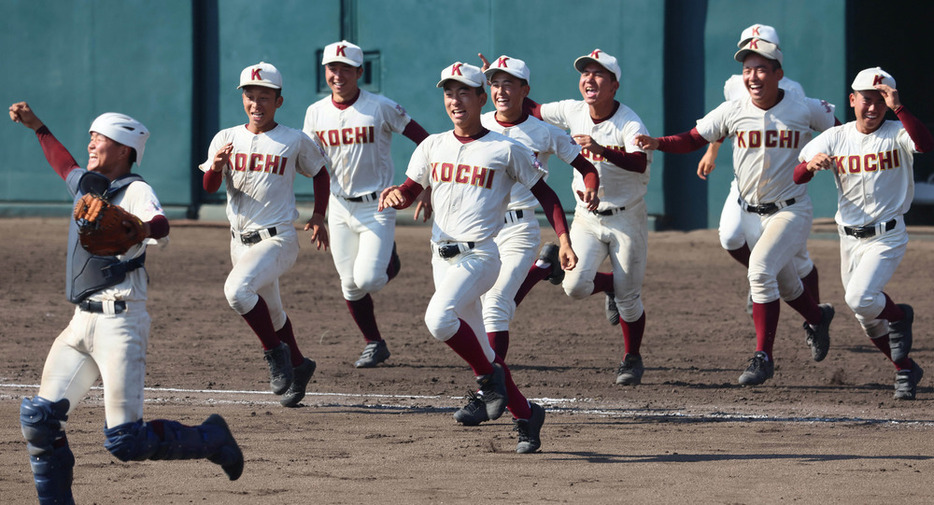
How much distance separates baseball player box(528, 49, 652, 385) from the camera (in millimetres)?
8711

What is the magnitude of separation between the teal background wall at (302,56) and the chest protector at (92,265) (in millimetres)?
12951

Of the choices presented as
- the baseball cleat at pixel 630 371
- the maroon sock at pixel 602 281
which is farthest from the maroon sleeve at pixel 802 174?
the baseball cleat at pixel 630 371

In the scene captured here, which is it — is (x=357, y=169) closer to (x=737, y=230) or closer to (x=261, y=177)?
(x=261, y=177)

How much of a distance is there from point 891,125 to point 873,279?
1.01 meters

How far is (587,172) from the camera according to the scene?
24.8 feet

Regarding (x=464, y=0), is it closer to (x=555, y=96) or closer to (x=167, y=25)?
(x=555, y=96)

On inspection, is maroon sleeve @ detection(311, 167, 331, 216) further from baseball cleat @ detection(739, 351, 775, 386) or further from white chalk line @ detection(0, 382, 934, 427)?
baseball cleat @ detection(739, 351, 775, 386)

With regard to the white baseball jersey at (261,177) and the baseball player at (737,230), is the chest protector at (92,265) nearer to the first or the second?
the white baseball jersey at (261,177)

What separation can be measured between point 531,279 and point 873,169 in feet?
7.88

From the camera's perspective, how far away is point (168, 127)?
65.3 ft

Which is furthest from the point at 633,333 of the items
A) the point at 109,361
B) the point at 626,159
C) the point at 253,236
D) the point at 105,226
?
the point at 105,226

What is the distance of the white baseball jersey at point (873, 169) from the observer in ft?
26.1

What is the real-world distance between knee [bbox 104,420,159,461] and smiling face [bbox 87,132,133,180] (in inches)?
45.8

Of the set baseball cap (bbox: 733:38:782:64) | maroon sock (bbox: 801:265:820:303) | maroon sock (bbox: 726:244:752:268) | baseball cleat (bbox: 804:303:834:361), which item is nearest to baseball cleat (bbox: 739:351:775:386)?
baseball cleat (bbox: 804:303:834:361)
